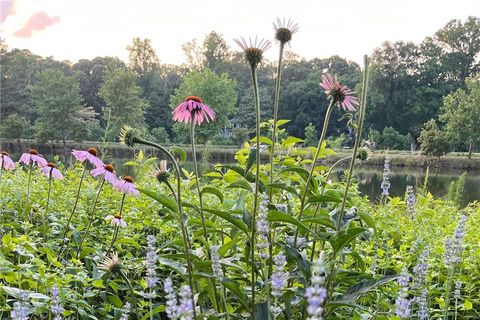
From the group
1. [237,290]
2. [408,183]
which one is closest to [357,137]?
[237,290]

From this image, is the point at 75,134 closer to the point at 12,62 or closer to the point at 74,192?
the point at 12,62

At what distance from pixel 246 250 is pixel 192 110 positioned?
19.4 inches

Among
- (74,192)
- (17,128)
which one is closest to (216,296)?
(74,192)

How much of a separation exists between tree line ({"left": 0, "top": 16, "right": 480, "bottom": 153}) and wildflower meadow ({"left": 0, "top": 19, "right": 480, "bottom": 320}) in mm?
27561

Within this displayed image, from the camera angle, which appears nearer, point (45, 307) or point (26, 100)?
point (45, 307)

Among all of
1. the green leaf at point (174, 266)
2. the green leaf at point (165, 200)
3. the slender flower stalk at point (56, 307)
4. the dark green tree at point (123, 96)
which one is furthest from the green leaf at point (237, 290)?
the dark green tree at point (123, 96)

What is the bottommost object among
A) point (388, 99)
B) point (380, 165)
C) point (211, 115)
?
point (380, 165)

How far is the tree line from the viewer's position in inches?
1252

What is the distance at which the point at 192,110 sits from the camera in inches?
61.4

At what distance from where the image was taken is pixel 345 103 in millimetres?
1644

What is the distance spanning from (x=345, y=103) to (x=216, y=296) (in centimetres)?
79

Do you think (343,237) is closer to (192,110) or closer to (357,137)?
(357,137)

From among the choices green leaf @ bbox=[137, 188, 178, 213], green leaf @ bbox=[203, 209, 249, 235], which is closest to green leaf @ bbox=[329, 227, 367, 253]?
green leaf @ bbox=[203, 209, 249, 235]

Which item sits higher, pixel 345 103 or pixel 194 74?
pixel 194 74
